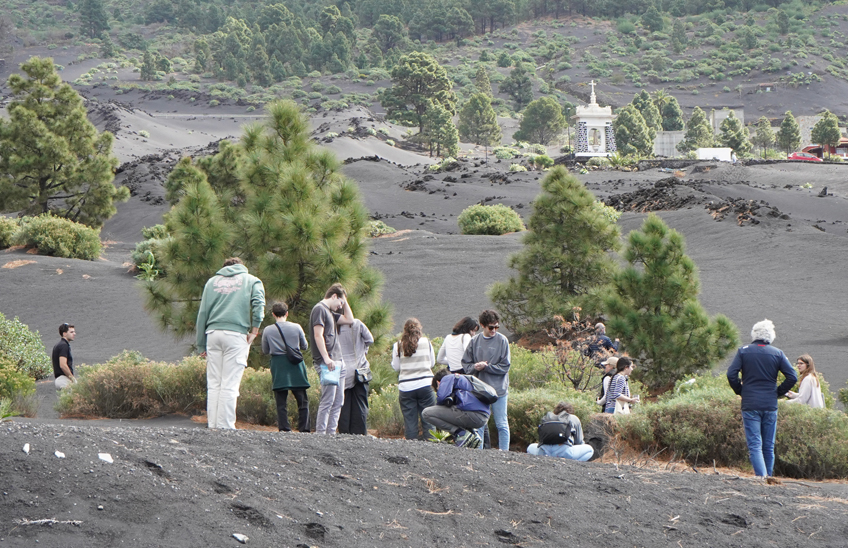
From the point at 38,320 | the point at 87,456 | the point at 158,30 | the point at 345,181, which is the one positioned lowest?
the point at 38,320

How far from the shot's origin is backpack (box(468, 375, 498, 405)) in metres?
7.18

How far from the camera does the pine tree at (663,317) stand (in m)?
12.4

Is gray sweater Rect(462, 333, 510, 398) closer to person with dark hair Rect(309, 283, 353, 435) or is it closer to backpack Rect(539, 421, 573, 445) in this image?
backpack Rect(539, 421, 573, 445)

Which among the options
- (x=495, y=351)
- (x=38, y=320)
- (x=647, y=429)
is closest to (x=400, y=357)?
(x=495, y=351)

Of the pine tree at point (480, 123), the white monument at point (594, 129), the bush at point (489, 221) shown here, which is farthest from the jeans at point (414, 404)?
the pine tree at point (480, 123)

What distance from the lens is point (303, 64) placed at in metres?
117

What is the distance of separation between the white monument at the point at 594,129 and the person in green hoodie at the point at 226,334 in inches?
2038

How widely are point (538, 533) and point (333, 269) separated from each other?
259 inches

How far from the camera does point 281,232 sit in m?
11.0

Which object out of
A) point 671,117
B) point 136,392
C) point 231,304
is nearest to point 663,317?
point 136,392

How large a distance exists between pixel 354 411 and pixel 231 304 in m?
1.65

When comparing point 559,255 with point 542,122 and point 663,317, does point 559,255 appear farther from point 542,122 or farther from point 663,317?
point 542,122

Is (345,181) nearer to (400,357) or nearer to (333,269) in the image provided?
(333,269)

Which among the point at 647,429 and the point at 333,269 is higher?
the point at 333,269
